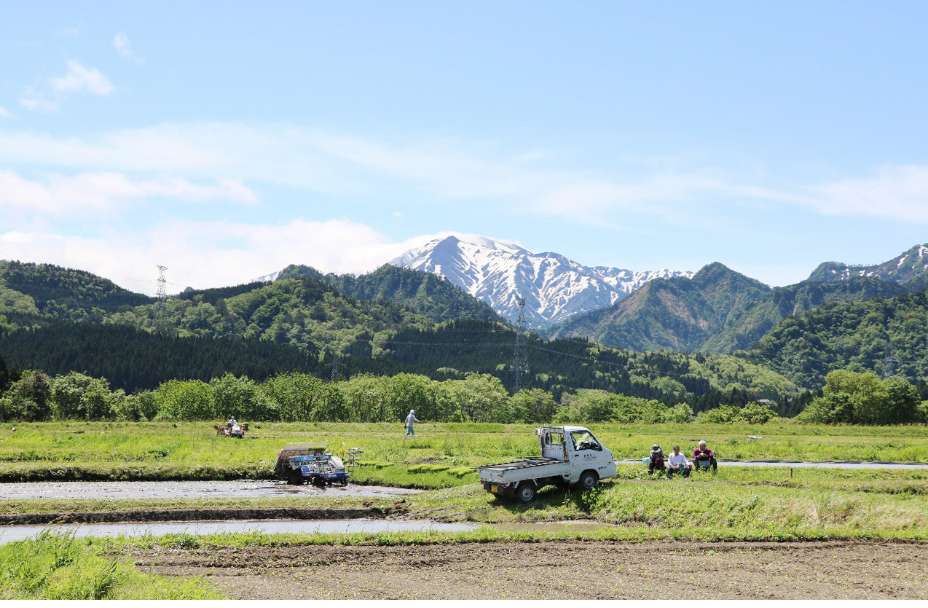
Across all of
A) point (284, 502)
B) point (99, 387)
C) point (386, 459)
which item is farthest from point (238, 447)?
point (99, 387)

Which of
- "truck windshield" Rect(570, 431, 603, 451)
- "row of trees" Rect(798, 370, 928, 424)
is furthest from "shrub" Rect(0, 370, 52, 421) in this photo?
"row of trees" Rect(798, 370, 928, 424)

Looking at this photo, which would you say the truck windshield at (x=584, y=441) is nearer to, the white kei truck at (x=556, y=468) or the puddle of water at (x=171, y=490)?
the white kei truck at (x=556, y=468)

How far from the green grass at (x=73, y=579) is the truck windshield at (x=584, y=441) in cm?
1951

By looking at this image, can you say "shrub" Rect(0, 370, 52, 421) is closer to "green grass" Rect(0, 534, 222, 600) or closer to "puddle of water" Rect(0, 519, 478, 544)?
"puddle of water" Rect(0, 519, 478, 544)

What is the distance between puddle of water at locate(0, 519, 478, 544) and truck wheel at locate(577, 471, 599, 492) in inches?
235

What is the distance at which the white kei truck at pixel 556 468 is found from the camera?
32.9 metres

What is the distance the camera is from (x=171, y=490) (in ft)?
129

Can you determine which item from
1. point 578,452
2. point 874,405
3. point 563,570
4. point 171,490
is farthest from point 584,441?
point 874,405

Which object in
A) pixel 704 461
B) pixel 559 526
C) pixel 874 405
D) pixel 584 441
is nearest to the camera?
pixel 559 526

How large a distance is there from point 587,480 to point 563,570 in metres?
13.6

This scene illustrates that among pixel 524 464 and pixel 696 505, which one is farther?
pixel 524 464

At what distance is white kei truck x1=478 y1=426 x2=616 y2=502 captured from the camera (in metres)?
32.9

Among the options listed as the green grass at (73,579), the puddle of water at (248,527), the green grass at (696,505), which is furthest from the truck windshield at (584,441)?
the green grass at (73,579)

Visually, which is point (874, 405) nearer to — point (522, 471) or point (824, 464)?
point (824, 464)
